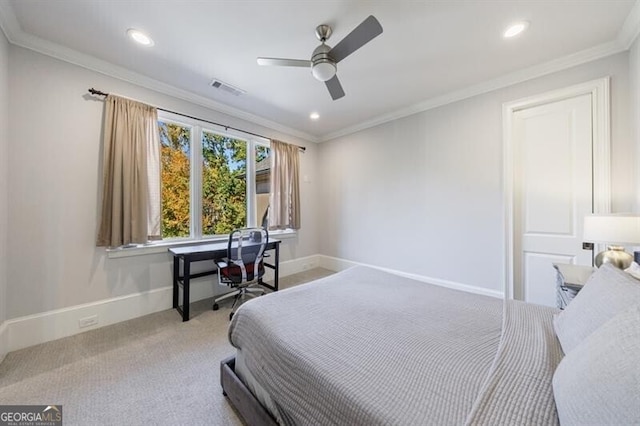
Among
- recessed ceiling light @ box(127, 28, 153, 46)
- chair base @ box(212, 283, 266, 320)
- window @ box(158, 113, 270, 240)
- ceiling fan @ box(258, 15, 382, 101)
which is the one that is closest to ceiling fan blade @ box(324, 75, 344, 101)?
ceiling fan @ box(258, 15, 382, 101)

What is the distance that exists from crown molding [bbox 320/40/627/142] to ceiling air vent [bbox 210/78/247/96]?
6.98ft

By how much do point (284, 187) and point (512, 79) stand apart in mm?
3301

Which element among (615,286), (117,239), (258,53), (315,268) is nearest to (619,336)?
(615,286)

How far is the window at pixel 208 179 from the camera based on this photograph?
119 inches

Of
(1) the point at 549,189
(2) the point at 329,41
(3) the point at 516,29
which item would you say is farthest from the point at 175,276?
(1) the point at 549,189

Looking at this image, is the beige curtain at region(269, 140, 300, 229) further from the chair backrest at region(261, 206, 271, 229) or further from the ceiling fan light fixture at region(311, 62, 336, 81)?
the ceiling fan light fixture at region(311, 62, 336, 81)

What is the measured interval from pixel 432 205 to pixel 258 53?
9.19ft

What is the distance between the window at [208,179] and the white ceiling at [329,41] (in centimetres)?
57

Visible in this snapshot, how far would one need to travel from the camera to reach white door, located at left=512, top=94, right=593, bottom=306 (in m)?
2.34

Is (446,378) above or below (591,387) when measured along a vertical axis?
below

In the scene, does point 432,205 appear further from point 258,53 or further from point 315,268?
point 258,53

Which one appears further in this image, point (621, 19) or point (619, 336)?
point (621, 19)

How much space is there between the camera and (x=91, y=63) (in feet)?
7.69

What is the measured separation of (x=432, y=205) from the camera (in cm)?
331
